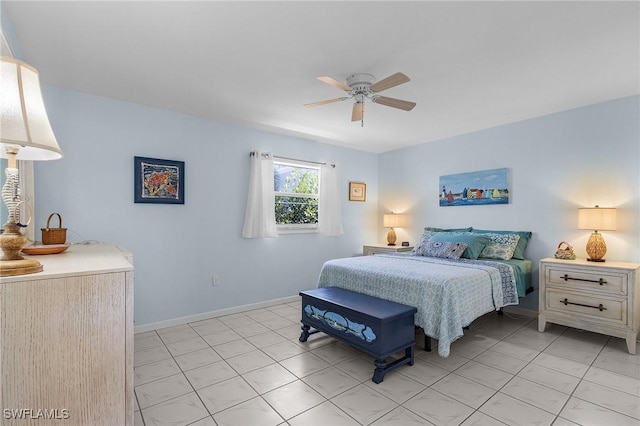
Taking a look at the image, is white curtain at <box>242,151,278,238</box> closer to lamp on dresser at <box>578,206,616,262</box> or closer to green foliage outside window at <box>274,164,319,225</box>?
green foliage outside window at <box>274,164,319,225</box>

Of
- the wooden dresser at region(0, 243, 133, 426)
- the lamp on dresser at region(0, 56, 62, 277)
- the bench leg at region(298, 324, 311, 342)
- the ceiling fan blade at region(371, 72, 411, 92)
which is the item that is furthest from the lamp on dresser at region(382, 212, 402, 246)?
the lamp on dresser at region(0, 56, 62, 277)

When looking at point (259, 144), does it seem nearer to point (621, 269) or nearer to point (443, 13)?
point (443, 13)

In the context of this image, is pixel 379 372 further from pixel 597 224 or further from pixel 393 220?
pixel 393 220

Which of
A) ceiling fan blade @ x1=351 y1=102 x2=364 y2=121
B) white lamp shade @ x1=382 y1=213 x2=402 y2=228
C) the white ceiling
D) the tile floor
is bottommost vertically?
the tile floor

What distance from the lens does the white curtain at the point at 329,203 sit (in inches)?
184

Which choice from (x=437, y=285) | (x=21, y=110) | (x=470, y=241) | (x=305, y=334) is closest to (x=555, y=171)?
(x=470, y=241)

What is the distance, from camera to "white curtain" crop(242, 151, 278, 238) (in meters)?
3.89

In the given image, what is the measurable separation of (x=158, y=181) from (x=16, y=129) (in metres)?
2.40

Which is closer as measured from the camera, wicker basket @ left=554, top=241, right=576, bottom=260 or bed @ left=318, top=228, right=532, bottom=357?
bed @ left=318, top=228, right=532, bottom=357

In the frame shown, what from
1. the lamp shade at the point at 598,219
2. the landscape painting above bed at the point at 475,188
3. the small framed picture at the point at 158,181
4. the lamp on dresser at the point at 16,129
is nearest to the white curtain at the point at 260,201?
the small framed picture at the point at 158,181

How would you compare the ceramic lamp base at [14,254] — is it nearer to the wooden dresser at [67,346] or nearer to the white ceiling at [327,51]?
the wooden dresser at [67,346]

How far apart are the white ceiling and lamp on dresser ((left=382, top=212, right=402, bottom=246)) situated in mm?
2058

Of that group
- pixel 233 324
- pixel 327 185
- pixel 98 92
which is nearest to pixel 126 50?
→ pixel 98 92

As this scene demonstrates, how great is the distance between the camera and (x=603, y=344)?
284 centimetres
